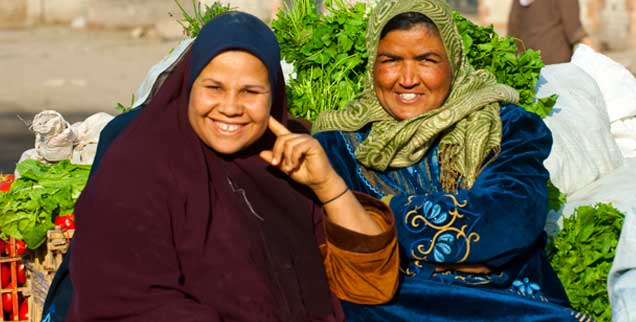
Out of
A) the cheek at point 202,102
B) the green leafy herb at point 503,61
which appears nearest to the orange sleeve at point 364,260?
the cheek at point 202,102

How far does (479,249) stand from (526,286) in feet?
0.93

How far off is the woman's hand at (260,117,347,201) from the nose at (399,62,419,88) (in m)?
0.67

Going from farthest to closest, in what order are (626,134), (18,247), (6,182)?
(626,134)
(6,182)
(18,247)

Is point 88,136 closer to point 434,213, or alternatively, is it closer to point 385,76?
point 385,76

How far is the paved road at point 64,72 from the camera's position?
11094 mm

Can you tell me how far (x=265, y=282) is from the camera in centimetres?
329

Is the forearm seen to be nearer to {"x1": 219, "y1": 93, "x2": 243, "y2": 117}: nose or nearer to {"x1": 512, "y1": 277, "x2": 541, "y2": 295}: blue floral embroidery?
{"x1": 219, "y1": 93, "x2": 243, "y2": 117}: nose

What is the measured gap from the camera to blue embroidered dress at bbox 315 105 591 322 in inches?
141

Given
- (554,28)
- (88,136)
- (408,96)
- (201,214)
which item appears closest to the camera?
(201,214)

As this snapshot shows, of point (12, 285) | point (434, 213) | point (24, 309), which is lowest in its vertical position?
point (24, 309)

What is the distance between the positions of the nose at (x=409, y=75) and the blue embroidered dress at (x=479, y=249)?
39cm

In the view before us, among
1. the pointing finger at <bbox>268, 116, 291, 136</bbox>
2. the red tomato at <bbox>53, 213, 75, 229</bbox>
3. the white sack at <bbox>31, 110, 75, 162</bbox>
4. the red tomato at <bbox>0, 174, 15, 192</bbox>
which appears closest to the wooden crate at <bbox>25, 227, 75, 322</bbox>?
the red tomato at <bbox>53, 213, 75, 229</bbox>

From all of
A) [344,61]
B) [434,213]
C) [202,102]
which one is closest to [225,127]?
[202,102]

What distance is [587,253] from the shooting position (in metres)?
4.21
